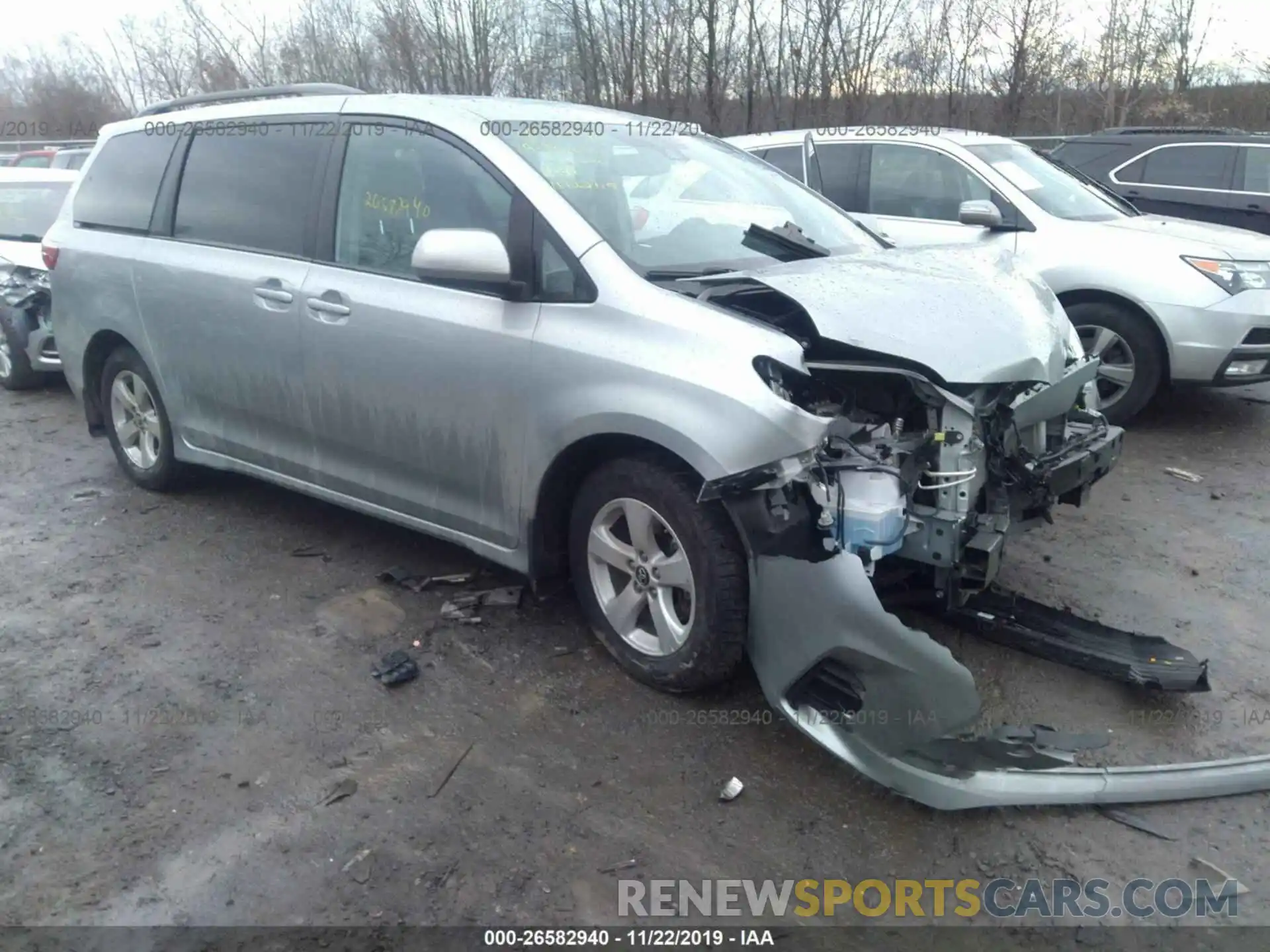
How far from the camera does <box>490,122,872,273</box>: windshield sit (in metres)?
3.59

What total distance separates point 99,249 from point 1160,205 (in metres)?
9.22

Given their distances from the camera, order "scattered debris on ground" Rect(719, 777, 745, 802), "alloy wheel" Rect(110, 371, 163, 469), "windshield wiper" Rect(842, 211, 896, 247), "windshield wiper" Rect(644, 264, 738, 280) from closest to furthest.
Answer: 1. "scattered debris on ground" Rect(719, 777, 745, 802)
2. "windshield wiper" Rect(644, 264, 738, 280)
3. "windshield wiper" Rect(842, 211, 896, 247)
4. "alloy wheel" Rect(110, 371, 163, 469)

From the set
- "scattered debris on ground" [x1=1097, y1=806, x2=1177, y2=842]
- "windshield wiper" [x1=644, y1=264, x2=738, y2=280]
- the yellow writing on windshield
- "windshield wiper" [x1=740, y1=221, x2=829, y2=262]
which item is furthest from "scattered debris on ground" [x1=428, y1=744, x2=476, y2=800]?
"windshield wiper" [x1=740, y1=221, x2=829, y2=262]

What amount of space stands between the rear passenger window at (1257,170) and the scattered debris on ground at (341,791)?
393 inches

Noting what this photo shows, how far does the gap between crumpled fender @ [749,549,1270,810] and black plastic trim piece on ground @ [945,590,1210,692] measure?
0.36 m

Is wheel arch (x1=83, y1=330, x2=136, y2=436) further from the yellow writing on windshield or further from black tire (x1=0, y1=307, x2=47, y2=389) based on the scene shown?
black tire (x1=0, y1=307, x2=47, y2=389)

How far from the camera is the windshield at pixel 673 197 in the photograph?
3590 millimetres

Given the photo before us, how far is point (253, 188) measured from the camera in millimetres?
4492

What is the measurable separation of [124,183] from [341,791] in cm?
375

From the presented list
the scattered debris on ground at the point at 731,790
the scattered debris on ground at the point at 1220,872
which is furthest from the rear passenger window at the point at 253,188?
the scattered debris on ground at the point at 1220,872

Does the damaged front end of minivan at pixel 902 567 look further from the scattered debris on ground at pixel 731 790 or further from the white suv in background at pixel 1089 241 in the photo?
the white suv in background at pixel 1089 241

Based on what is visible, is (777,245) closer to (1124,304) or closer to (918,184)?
(1124,304)

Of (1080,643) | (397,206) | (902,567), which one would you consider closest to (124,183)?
(397,206)

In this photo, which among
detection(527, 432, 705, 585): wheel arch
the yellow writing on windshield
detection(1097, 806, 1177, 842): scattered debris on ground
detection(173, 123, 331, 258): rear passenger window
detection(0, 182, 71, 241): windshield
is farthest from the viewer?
detection(0, 182, 71, 241): windshield
